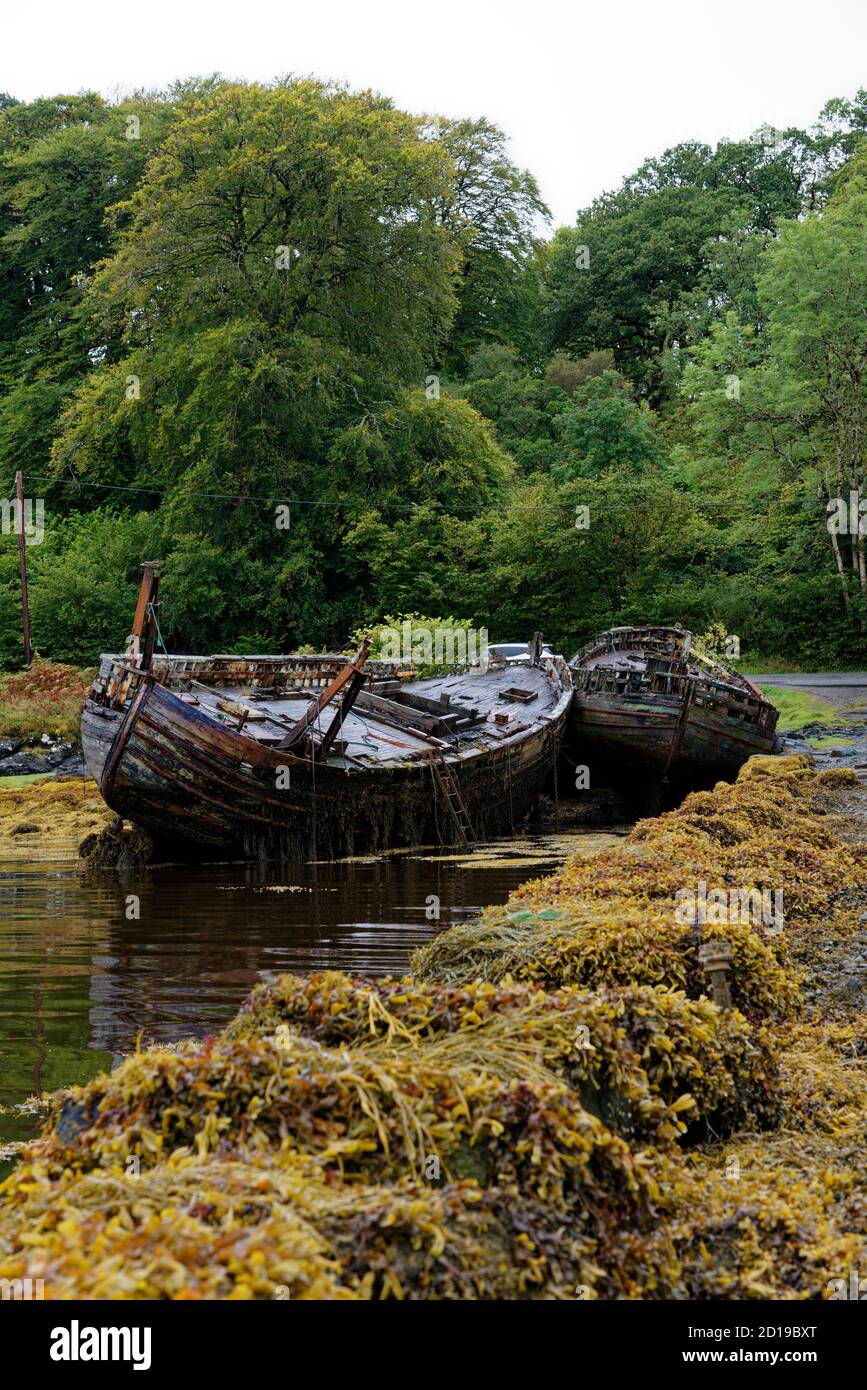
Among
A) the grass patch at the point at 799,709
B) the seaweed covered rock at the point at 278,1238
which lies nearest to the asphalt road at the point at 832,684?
the grass patch at the point at 799,709

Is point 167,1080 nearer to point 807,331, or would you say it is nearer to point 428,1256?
point 428,1256

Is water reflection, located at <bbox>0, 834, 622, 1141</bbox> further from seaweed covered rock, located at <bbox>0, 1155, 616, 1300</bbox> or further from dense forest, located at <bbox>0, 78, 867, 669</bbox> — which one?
dense forest, located at <bbox>0, 78, 867, 669</bbox>

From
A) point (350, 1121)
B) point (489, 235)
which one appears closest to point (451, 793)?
point (350, 1121)

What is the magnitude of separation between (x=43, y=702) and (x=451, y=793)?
43.9ft

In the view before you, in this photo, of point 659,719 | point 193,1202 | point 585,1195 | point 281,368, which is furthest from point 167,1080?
point 281,368

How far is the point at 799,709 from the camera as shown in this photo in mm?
28469

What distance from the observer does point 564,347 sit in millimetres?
59750

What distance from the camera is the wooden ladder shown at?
1767 centimetres

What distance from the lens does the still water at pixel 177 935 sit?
8.07 metres

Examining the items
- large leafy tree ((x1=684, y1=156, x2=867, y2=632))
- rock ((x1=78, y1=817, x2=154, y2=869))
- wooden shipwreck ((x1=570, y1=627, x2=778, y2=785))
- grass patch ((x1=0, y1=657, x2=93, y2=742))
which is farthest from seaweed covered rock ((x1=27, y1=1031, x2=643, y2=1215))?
large leafy tree ((x1=684, y1=156, x2=867, y2=632))

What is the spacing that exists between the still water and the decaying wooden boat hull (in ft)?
1.30

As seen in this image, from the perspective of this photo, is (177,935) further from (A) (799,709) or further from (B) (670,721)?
(A) (799,709)

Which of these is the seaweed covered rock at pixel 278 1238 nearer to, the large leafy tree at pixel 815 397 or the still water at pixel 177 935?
the still water at pixel 177 935

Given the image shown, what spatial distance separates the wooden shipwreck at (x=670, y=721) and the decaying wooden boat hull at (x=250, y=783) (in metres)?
3.87
